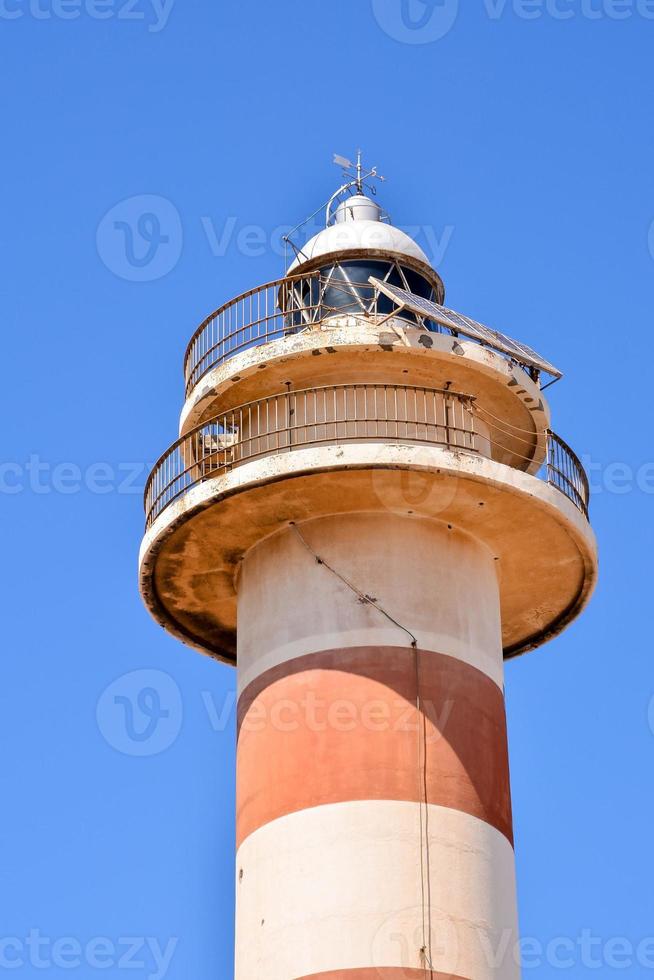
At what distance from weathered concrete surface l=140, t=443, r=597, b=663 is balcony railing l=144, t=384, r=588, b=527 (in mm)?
447

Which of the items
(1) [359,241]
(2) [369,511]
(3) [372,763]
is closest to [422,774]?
(3) [372,763]

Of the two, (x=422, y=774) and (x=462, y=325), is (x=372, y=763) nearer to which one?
(x=422, y=774)

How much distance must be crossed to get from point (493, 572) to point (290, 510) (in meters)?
3.22

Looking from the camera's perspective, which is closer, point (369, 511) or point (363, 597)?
point (363, 597)

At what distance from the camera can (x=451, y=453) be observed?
26.0 meters

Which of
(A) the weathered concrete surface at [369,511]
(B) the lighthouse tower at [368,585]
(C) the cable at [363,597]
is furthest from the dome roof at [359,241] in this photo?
(C) the cable at [363,597]

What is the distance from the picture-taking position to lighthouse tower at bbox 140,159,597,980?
80.0 feet

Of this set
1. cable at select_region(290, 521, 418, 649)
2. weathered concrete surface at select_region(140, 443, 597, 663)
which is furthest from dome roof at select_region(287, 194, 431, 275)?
cable at select_region(290, 521, 418, 649)

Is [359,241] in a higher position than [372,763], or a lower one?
higher

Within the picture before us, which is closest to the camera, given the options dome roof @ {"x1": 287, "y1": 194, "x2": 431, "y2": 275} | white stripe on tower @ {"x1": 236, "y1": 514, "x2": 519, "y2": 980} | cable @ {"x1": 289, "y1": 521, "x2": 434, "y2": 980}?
cable @ {"x1": 289, "y1": 521, "x2": 434, "y2": 980}

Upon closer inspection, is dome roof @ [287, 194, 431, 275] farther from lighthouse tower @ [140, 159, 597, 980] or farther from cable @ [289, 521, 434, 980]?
cable @ [289, 521, 434, 980]

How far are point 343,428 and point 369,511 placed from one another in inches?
50.8

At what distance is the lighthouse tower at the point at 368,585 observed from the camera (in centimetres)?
2438

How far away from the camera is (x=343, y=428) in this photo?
1067 inches
